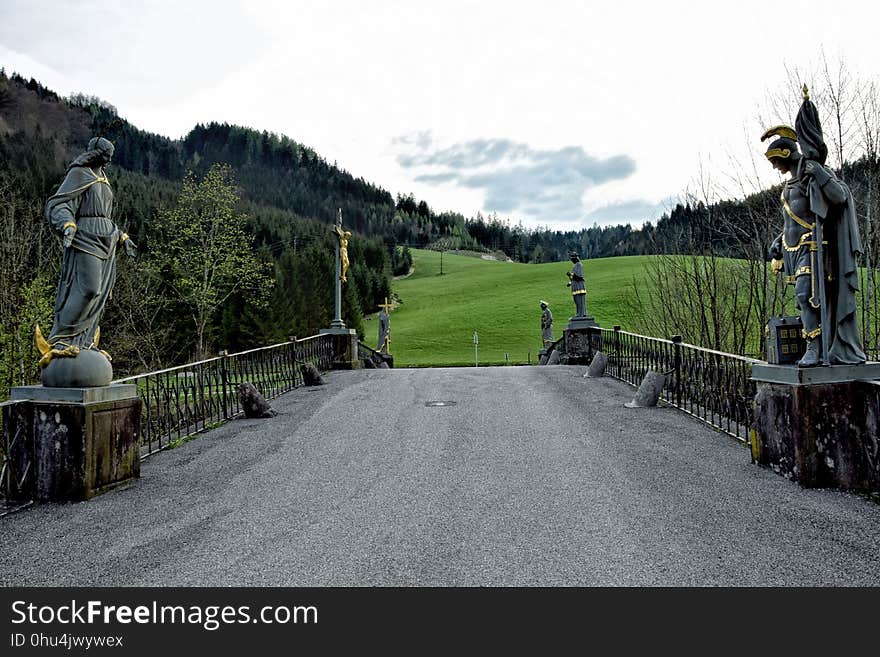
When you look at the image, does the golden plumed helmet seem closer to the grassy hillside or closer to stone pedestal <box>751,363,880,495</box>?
stone pedestal <box>751,363,880,495</box>

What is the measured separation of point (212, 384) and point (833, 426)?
429 inches

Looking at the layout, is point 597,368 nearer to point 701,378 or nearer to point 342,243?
point 701,378

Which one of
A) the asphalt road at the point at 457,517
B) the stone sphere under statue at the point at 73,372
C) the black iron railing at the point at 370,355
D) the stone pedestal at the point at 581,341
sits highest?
the stone sphere under statue at the point at 73,372

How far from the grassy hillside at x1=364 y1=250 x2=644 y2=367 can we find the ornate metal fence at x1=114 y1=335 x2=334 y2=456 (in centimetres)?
2383

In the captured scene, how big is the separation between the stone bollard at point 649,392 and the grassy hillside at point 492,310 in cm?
2839

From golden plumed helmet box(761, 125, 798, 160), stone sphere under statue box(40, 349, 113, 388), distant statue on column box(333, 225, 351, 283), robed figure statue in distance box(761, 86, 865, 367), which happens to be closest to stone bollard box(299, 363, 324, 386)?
distant statue on column box(333, 225, 351, 283)

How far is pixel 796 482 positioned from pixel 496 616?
4.20 meters

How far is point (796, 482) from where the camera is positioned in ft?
19.7

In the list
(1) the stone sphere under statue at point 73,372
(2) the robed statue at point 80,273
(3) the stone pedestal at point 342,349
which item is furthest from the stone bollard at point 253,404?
(3) the stone pedestal at point 342,349

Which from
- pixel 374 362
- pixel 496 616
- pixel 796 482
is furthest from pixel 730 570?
pixel 374 362

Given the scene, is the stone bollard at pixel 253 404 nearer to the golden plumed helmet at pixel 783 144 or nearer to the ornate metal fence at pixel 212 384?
the ornate metal fence at pixel 212 384

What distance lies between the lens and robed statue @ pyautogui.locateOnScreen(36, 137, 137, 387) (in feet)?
Result: 20.1

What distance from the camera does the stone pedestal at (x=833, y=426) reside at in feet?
18.6

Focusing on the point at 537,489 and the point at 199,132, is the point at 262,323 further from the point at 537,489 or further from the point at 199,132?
the point at 199,132
